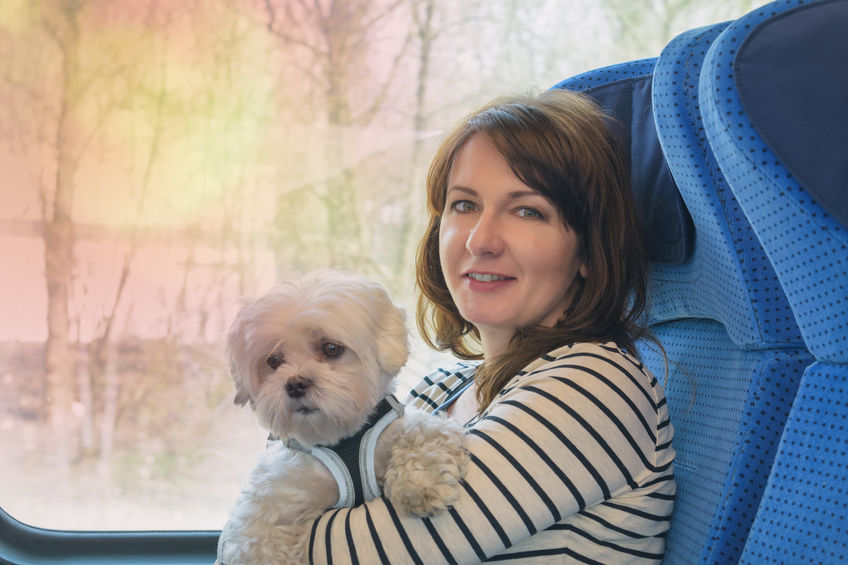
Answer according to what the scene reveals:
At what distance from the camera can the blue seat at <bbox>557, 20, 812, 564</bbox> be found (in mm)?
1083

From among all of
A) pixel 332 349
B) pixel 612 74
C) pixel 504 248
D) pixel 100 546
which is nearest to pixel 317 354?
pixel 332 349

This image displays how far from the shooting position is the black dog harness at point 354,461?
44.6 inches

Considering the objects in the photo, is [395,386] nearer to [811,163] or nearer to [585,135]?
[585,135]

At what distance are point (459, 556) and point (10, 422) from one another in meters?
1.84

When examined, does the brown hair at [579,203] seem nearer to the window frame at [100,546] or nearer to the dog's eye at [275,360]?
the dog's eye at [275,360]

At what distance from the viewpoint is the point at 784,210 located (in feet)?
3.00

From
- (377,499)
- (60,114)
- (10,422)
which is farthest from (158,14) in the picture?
(377,499)

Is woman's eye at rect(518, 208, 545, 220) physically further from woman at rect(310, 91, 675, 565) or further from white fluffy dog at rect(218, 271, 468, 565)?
white fluffy dog at rect(218, 271, 468, 565)

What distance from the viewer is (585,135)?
4.46 feet

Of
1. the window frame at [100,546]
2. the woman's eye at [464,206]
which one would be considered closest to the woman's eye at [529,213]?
the woman's eye at [464,206]

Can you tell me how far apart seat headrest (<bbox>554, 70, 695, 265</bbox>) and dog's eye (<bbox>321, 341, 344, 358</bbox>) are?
66cm

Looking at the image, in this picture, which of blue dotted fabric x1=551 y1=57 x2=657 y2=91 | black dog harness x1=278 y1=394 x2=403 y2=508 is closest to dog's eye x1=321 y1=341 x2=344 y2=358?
black dog harness x1=278 y1=394 x2=403 y2=508

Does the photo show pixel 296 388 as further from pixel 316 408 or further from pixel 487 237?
pixel 487 237

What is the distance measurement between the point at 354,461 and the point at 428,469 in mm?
176
